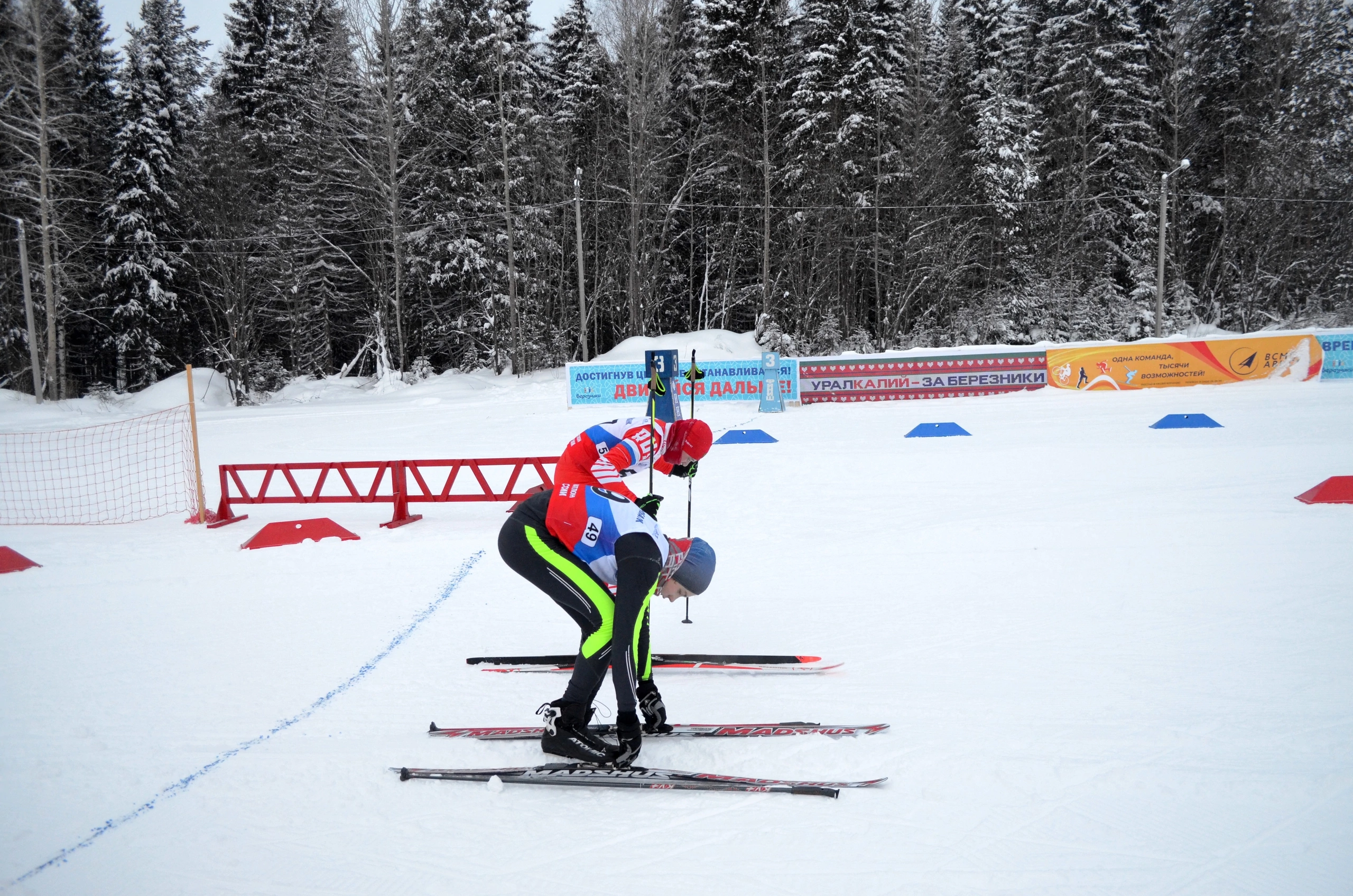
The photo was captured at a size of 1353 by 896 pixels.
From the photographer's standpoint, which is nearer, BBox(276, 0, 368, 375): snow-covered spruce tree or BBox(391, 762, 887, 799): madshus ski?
BBox(391, 762, 887, 799): madshus ski

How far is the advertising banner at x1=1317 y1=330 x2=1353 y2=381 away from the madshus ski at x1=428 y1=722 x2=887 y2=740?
75.1 feet

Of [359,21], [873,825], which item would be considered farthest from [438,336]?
[873,825]

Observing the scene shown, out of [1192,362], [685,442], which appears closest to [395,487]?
[685,442]

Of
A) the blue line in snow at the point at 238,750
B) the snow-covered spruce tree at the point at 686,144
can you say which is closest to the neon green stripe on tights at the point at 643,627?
the blue line in snow at the point at 238,750

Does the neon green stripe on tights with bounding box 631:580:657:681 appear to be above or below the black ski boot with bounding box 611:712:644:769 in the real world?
above

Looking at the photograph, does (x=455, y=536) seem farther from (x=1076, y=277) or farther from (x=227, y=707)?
(x=1076, y=277)

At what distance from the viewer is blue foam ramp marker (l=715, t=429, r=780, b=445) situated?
48.9 ft

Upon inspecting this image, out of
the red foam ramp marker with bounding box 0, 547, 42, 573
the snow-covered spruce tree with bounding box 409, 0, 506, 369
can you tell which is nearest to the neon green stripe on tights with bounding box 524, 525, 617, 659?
the red foam ramp marker with bounding box 0, 547, 42, 573

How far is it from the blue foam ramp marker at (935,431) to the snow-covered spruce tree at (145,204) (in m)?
31.0

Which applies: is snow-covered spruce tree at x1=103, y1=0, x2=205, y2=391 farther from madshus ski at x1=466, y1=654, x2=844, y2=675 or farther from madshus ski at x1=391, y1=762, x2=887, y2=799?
madshus ski at x1=391, y1=762, x2=887, y2=799

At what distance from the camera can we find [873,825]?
3236 mm

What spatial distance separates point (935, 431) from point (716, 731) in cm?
1188

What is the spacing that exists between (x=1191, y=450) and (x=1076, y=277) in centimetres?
2562

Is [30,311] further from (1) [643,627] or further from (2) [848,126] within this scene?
(1) [643,627]
